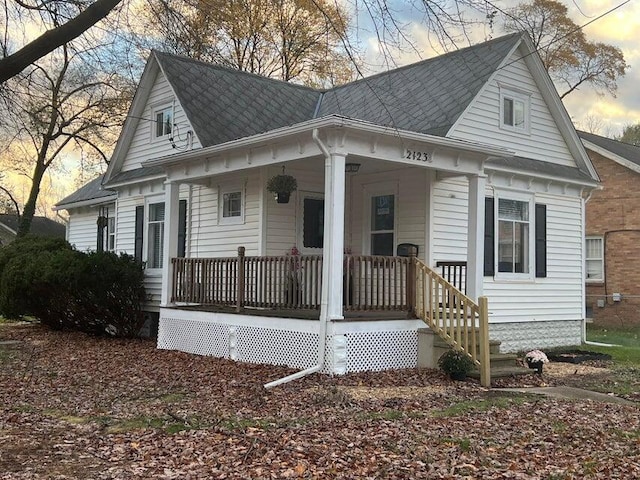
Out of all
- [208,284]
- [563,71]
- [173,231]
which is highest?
[563,71]

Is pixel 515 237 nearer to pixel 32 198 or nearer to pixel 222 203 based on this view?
pixel 222 203

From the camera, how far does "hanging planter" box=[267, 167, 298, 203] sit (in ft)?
38.9

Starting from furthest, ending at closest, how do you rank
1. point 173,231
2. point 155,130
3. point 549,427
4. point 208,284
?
point 155,130 < point 173,231 < point 208,284 < point 549,427

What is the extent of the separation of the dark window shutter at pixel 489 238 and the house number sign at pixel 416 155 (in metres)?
2.85

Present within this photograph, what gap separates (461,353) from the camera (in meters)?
10.0

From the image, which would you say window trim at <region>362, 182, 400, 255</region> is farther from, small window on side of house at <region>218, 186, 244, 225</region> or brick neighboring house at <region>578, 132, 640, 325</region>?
brick neighboring house at <region>578, 132, 640, 325</region>

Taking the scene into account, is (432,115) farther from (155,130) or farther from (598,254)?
(598,254)

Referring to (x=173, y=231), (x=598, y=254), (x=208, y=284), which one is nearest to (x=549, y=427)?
(x=208, y=284)

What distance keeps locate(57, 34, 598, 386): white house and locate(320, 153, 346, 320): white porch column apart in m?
0.02

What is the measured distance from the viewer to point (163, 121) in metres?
16.0

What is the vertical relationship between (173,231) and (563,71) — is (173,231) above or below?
below

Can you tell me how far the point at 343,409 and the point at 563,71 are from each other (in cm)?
2723

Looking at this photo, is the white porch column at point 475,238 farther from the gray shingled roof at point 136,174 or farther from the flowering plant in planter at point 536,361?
the gray shingled roof at point 136,174

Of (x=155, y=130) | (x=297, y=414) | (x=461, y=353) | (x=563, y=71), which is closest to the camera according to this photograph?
(x=297, y=414)
